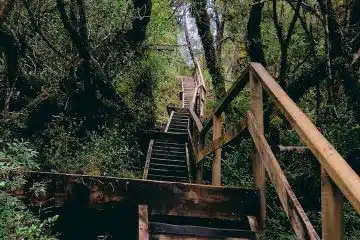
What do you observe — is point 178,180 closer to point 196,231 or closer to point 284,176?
point 196,231

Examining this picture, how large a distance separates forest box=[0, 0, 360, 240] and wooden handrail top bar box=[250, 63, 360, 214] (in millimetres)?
1527

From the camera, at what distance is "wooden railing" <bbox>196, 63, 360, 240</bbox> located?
181cm

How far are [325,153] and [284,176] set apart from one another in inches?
36.6

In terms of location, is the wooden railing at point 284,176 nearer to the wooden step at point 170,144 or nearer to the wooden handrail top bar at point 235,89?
the wooden handrail top bar at point 235,89

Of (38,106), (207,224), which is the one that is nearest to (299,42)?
(207,224)

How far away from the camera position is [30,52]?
10.4 metres

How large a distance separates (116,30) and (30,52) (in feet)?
9.01

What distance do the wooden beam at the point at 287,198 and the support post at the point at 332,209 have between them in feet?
1.17

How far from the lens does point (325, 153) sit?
2.00 metres

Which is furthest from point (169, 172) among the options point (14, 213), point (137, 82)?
point (14, 213)

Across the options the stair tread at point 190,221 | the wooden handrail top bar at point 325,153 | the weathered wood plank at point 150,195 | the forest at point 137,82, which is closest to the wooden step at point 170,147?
the forest at point 137,82

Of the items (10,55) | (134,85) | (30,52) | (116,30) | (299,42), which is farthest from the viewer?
(134,85)

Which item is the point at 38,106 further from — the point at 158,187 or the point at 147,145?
the point at 158,187

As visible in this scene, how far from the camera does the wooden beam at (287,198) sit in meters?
2.47
